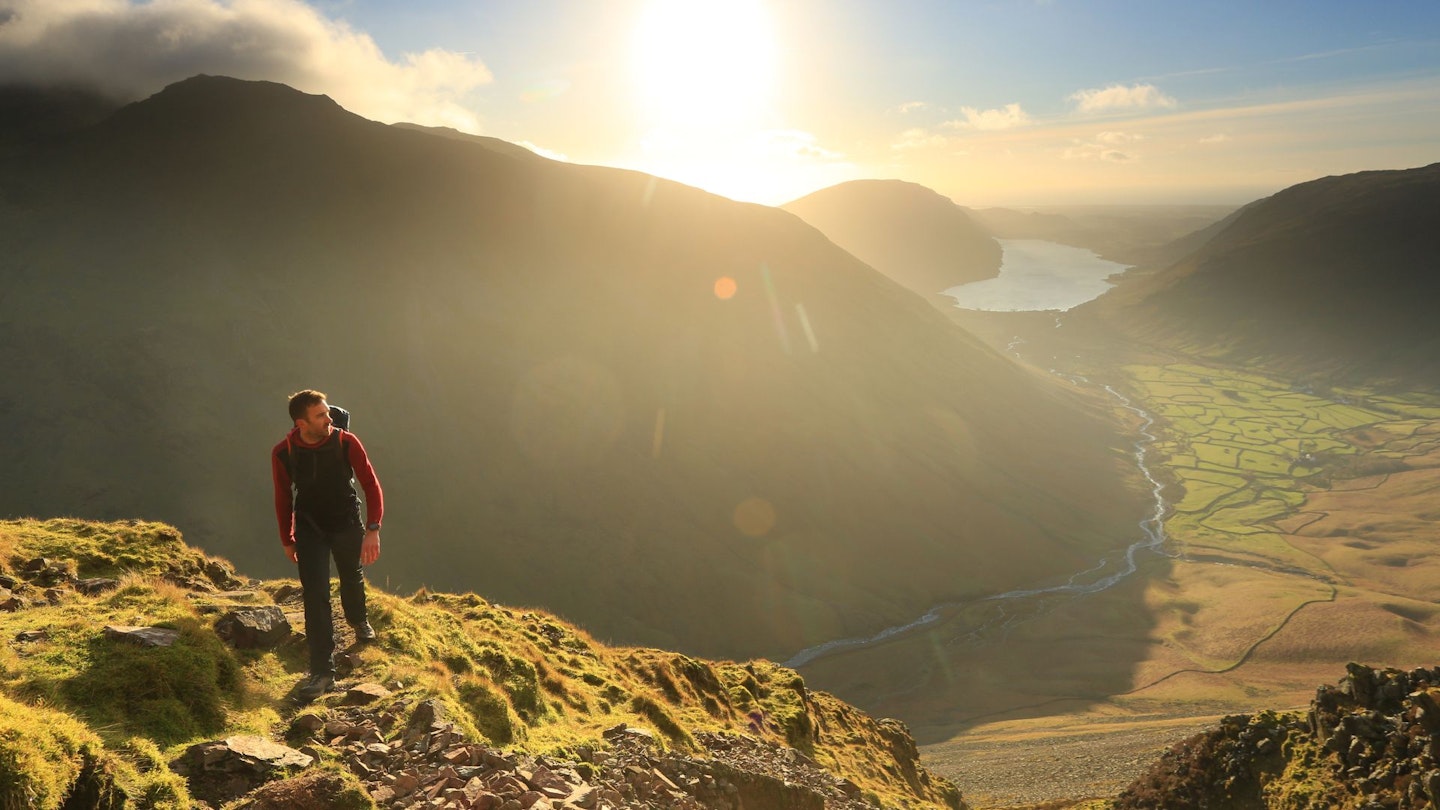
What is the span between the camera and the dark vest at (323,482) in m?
9.03

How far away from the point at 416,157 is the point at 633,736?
12471 centimetres

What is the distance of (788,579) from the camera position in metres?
100

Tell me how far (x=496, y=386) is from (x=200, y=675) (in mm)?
96272

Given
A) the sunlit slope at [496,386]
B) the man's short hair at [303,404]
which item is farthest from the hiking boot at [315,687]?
the sunlit slope at [496,386]

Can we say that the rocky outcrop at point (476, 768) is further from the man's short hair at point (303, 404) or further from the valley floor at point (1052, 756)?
the valley floor at point (1052, 756)

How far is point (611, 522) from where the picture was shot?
316 feet

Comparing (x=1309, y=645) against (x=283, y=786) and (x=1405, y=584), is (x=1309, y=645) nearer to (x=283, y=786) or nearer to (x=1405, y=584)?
(x=1405, y=584)

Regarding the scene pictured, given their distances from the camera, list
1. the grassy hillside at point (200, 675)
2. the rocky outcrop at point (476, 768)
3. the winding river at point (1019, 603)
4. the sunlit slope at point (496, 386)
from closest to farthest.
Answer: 1. the grassy hillside at point (200, 675)
2. the rocky outcrop at point (476, 768)
3. the sunlit slope at point (496, 386)
4. the winding river at point (1019, 603)

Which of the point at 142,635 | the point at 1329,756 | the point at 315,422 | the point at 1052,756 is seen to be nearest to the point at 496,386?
the point at 1052,756

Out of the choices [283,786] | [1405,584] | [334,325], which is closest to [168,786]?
[283,786]

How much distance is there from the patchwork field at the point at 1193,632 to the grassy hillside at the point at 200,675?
44.3m

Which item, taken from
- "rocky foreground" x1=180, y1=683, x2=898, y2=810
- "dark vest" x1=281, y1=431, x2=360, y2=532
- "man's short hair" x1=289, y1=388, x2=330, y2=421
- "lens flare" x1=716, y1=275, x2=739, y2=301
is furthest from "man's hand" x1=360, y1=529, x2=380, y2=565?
"lens flare" x1=716, y1=275, x2=739, y2=301

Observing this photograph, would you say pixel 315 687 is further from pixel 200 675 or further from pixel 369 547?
pixel 369 547

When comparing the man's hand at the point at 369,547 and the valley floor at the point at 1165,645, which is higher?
the man's hand at the point at 369,547
